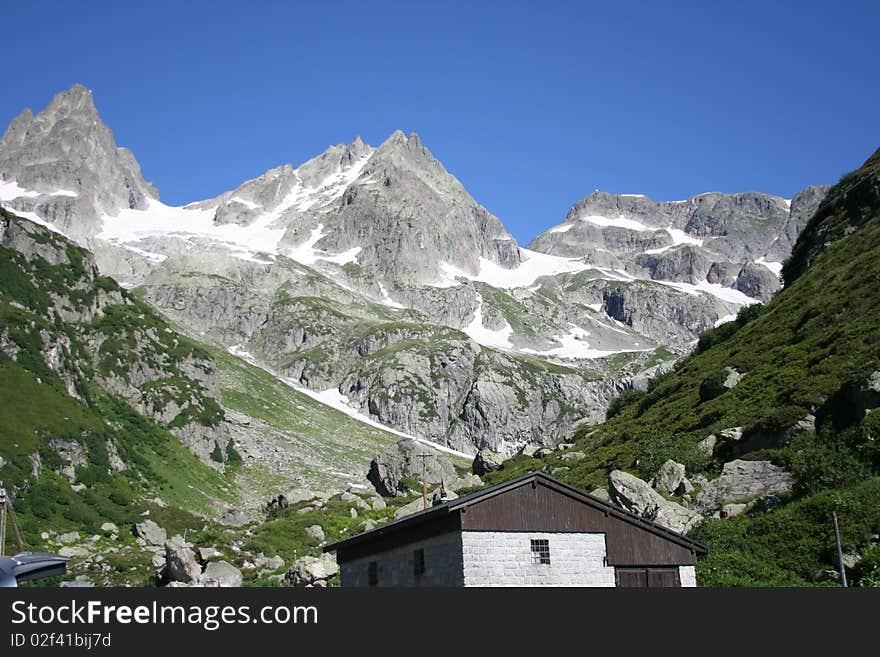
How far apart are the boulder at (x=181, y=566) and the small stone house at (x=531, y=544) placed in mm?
19085

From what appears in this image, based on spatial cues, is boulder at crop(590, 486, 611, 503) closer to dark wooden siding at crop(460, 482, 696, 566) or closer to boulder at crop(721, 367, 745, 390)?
dark wooden siding at crop(460, 482, 696, 566)

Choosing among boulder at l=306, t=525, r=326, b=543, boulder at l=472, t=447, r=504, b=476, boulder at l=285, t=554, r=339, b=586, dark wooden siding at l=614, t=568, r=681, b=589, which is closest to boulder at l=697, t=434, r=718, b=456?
dark wooden siding at l=614, t=568, r=681, b=589

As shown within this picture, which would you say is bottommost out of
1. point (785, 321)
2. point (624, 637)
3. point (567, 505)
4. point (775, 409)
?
point (624, 637)

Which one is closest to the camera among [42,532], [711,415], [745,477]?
[745,477]

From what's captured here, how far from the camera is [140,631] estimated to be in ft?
57.4

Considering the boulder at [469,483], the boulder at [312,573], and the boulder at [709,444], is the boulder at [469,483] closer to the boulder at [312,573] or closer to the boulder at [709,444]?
the boulder at [709,444]

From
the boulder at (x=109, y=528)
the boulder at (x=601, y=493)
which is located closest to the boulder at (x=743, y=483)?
the boulder at (x=601, y=493)

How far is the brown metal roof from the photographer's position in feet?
101

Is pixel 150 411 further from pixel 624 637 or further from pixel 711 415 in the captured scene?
pixel 624 637

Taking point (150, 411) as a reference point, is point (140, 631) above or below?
below

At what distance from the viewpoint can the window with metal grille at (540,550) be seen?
31047 mm

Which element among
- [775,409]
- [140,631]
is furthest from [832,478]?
[140,631]

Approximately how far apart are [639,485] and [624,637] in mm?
27126

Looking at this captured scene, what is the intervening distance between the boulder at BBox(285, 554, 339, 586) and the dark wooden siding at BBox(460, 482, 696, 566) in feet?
65.7
